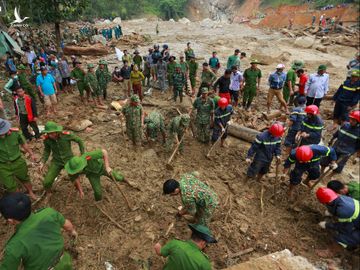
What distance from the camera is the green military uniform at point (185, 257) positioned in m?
2.90

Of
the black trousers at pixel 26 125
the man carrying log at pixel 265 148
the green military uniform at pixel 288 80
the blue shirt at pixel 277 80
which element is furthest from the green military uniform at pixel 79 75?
the green military uniform at pixel 288 80

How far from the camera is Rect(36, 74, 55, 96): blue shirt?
848 cm

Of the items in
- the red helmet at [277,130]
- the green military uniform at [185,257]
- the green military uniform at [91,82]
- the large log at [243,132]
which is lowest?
the large log at [243,132]

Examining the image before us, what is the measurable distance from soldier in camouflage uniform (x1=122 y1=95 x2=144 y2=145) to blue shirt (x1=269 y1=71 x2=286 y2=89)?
14.8 ft

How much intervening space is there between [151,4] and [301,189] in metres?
61.9

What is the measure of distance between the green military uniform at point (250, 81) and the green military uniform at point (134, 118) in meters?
4.01

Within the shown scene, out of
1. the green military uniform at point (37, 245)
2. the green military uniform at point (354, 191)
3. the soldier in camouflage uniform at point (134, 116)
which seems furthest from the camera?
the soldier in camouflage uniform at point (134, 116)

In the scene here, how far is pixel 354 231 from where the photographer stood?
4.21 meters

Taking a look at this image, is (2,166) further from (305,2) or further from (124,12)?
(124,12)

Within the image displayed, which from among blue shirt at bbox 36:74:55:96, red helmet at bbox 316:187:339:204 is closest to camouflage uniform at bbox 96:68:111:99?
blue shirt at bbox 36:74:55:96

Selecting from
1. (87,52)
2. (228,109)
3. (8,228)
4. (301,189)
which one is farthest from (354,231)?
(87,52)

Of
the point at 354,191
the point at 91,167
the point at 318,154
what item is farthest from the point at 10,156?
the point at 354,191

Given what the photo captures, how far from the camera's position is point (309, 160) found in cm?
510

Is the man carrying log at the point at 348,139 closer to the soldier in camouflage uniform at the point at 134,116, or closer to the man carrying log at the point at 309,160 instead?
the man carrying log at the point at 309,160
